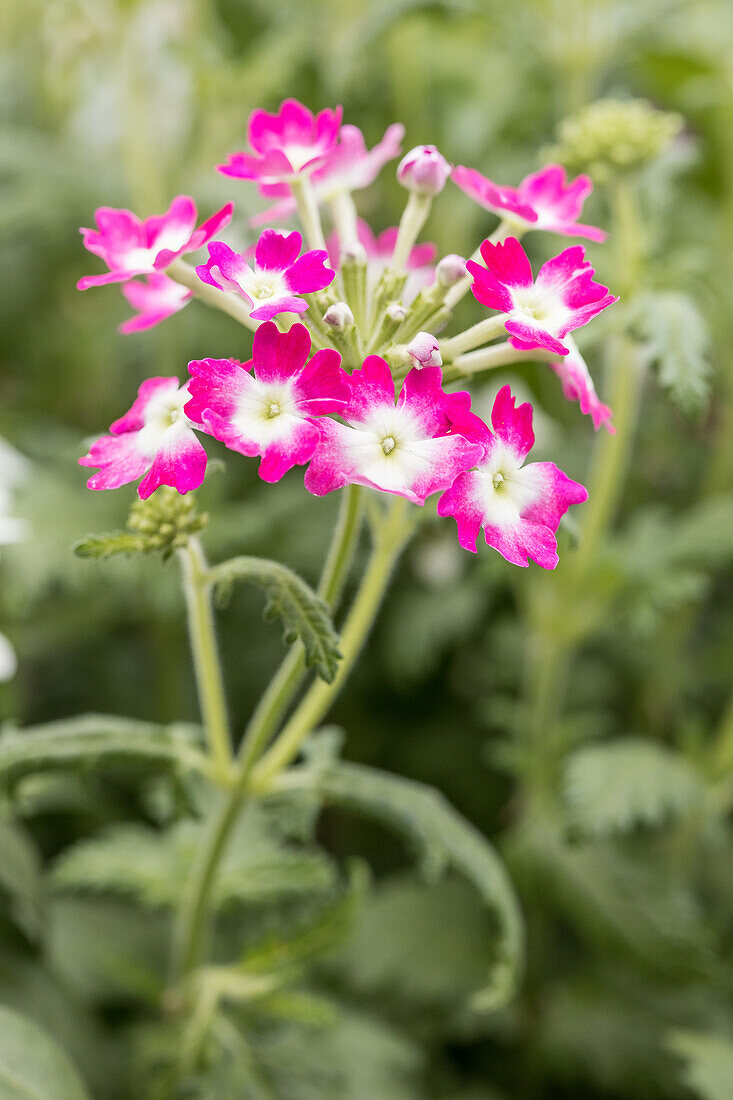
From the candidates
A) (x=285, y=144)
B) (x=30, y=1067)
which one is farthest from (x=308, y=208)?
(x=30, y=1067)

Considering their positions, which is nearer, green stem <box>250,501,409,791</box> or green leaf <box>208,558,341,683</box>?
green leaf <box>208,558,341,683</box>

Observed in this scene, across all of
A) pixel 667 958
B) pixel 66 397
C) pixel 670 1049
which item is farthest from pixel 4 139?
pixel 670 1049

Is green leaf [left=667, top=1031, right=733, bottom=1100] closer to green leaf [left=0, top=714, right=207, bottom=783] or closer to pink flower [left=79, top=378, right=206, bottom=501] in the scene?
green leaf [left=0, top=714, right=207, bottom=783]

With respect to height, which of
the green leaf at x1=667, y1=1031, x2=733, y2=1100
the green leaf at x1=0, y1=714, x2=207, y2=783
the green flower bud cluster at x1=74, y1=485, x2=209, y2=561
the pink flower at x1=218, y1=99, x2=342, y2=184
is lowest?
the green leaf at x1=667, y1=1031, x2=733, y2=1100

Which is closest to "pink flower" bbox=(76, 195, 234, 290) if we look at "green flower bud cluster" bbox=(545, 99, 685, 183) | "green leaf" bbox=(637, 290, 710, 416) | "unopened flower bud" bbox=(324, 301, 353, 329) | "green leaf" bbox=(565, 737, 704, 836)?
"unopened flower bud" bbox=(324, 301, 353, 329)

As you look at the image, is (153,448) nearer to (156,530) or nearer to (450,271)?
(156,530)

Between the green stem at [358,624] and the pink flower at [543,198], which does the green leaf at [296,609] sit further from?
the pink flower at [543,198]

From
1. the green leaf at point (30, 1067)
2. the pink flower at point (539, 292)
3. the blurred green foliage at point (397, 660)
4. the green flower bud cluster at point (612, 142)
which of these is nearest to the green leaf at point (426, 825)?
the blurred green foliage at point (397, 660)

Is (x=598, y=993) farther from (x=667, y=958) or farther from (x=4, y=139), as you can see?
(x=4, y=139)
